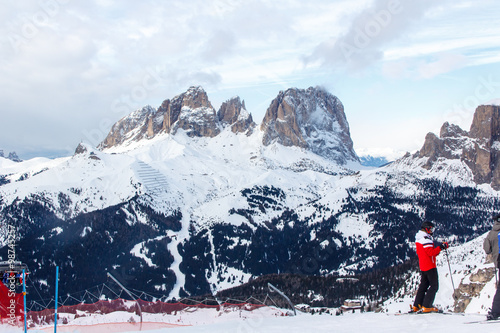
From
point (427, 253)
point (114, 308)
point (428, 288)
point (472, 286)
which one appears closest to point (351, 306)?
point (472, 286)

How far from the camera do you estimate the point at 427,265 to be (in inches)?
941

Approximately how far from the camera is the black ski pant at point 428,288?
23984 millimetres

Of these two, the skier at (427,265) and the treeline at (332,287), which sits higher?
the skier at (427,265)

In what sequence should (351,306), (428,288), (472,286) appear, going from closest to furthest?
(428,288)
(472,286)
(351,306)

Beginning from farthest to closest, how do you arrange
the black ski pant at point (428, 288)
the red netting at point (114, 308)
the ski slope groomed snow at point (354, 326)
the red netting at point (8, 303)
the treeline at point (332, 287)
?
the treeline at point (332, 287), the red netting at point (114, 308), the red netting at point (8, 303), the black ski pant at point (428, 288), the ski slope groomed snow at point (354, 326)

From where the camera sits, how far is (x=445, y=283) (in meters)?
96.8

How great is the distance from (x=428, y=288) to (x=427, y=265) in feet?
5.21

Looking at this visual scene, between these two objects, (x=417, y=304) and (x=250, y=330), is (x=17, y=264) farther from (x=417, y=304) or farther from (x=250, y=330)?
(x=417, y=304)

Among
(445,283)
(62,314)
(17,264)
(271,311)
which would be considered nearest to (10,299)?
(17,264)

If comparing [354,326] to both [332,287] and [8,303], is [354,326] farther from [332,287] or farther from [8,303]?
[332,287]

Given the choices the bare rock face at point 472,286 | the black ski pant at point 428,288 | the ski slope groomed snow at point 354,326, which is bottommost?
the bare rock face at point 472,286

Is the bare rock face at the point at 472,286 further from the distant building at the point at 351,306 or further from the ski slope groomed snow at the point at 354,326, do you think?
the ski slope groomed snow at the point at 354,326

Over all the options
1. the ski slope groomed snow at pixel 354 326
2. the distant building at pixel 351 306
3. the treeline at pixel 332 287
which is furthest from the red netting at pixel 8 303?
the treeline at pixel 332 287

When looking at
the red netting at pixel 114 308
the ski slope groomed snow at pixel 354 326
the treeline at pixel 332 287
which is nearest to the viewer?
the ski slope groomed snow at pixel 354 326
